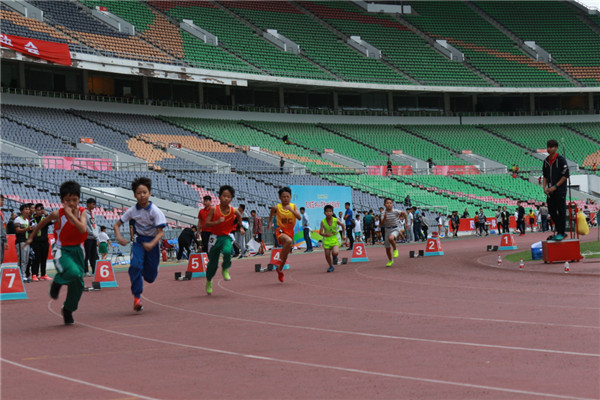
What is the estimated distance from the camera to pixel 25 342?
9688mm

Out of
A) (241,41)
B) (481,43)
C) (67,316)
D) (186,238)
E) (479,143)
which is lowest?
(67,316)

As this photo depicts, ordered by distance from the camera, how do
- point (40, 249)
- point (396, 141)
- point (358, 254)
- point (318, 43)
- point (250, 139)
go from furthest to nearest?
point (318, 43)
point (396, 141)
point (250, 139)
point (358, 254)
point (40, 249)

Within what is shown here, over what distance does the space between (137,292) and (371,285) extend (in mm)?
5435

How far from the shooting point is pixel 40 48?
159ft

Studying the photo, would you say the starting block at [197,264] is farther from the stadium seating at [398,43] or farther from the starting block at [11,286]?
the stadium seating at [398,43]

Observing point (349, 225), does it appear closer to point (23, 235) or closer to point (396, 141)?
point (23, 235)

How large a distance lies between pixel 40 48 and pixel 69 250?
40324 millimetres

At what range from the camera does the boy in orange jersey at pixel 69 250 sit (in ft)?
36.3

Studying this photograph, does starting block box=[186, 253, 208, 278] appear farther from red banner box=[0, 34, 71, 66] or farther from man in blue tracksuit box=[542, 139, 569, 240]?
red banner box=[0, 34, 71, 66]

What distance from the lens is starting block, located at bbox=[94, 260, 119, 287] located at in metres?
18.1

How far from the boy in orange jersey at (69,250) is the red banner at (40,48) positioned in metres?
38.7

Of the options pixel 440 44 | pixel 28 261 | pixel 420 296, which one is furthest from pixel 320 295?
pixel 440 44

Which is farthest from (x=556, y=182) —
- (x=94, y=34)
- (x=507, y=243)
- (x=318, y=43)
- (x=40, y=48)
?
(x=318, y=43)

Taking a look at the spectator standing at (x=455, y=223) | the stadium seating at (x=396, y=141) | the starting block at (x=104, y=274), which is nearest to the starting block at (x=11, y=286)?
the starting block at (x=104, y=274)
